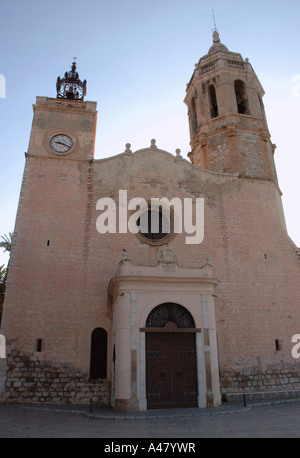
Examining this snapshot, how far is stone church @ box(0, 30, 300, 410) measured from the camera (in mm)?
10445

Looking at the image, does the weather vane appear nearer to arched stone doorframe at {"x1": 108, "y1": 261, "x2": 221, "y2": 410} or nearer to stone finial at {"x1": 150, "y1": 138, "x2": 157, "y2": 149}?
stone finial at {"x1": 150, "y1": 138, "x2": 157, "y2": 149}

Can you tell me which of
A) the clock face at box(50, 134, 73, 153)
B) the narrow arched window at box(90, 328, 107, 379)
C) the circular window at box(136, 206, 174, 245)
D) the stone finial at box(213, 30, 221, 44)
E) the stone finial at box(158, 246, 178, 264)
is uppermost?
the stone finial at box(213, 30, 221, 44)

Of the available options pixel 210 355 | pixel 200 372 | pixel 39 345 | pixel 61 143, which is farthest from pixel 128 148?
pixel 200 372

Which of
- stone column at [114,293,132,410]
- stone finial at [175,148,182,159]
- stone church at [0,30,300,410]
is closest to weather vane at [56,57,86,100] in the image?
stone church at [0,30,300,410]

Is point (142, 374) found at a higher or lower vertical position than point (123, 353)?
lower

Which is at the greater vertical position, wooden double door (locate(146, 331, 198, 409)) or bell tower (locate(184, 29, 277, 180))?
bell tower (locate(184, 29, 277, 180))

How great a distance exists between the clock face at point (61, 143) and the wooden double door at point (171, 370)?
361 inches

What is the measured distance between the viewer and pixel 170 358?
10250 mm

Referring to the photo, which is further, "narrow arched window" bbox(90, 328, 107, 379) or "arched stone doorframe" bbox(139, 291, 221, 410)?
"narrow arched window" bbox(90, 328, 107, 379)

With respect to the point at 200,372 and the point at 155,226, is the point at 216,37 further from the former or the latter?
the point at 200,372

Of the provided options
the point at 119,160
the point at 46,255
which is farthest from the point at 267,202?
the point at 46,255

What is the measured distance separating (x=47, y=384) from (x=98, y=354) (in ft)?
6.31

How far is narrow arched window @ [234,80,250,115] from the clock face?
10126 millimetres

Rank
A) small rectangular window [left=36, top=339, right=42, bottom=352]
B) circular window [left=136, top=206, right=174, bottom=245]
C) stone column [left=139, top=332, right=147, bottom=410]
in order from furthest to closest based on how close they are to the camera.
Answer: circular window [left=136, top=206, right=174, bottom=245]
small rectangular window [left=36, top=339, right=42, bottom=352]
stone column [left=139, top=332, right=147, bottom=410]
